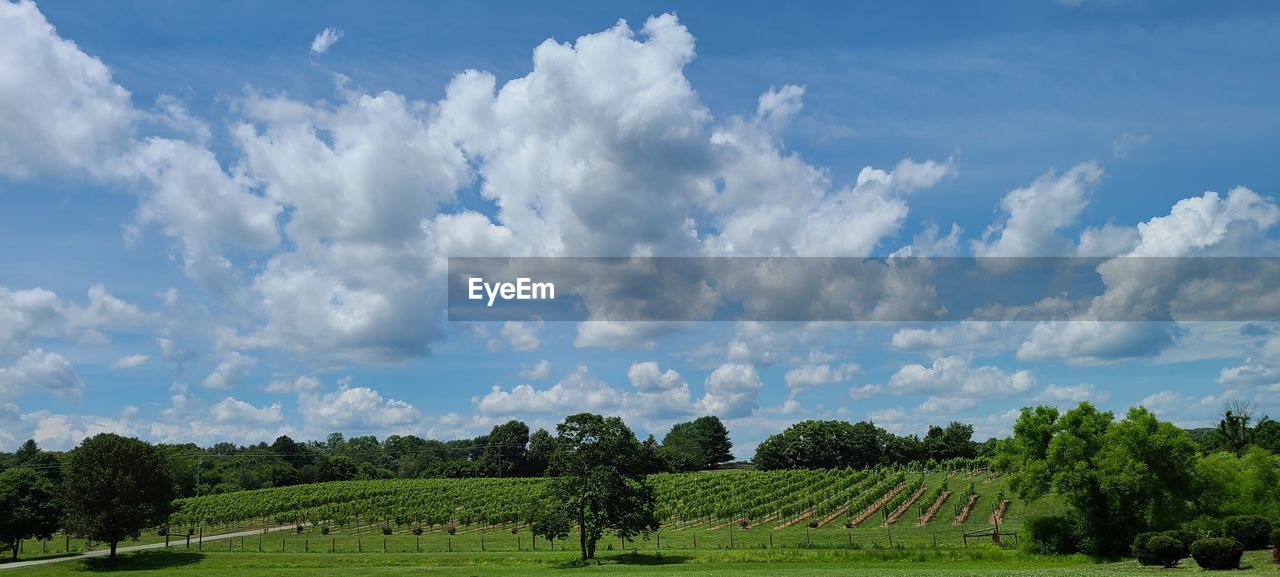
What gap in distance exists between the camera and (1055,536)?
52.9 meters

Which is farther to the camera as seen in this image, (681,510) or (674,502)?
(674,502)

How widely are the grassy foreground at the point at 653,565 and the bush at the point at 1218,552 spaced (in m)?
0.57

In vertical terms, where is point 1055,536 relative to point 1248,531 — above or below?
below

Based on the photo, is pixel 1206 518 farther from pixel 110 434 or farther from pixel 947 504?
pixel 110 434

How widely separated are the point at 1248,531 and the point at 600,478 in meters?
36.9

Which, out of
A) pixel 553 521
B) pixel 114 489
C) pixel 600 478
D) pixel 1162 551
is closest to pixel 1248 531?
pixel 1162 551

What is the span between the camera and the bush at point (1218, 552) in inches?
1438

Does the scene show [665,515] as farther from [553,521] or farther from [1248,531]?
[1248,531]

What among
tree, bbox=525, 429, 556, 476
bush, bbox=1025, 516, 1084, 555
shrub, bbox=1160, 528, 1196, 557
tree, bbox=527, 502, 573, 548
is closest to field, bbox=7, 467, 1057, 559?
bush, bbox=1025, 516, 1084, 555

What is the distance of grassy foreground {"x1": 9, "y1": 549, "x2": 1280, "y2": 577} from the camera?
137 feet

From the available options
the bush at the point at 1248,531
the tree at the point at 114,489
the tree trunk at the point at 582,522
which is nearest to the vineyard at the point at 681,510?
the tree trunk at the point at 582,522

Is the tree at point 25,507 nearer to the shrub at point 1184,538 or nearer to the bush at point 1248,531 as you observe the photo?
the shrub at point 1184,538

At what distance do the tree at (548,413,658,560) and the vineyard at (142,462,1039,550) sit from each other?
3.82 metres

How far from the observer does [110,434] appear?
73.3 metres
